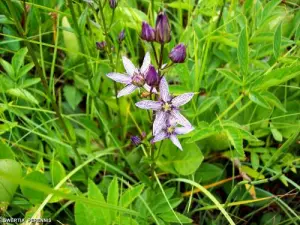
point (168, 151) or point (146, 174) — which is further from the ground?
point (168, 151)

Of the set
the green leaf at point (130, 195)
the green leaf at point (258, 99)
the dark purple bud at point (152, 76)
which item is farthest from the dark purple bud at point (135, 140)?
the green leaf at point (258, 99)

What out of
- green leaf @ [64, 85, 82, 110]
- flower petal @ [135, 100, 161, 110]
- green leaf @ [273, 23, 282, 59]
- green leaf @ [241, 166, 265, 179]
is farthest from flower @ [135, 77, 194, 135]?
green leaf @ [64, 85, 82, 110]

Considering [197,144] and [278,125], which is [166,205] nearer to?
[197,144]

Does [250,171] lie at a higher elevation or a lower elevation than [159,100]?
lower

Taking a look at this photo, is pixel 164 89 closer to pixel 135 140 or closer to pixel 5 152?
pixel 135 140

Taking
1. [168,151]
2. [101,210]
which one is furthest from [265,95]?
[101,210]

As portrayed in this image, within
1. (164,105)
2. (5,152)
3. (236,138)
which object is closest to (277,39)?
(236,138)
